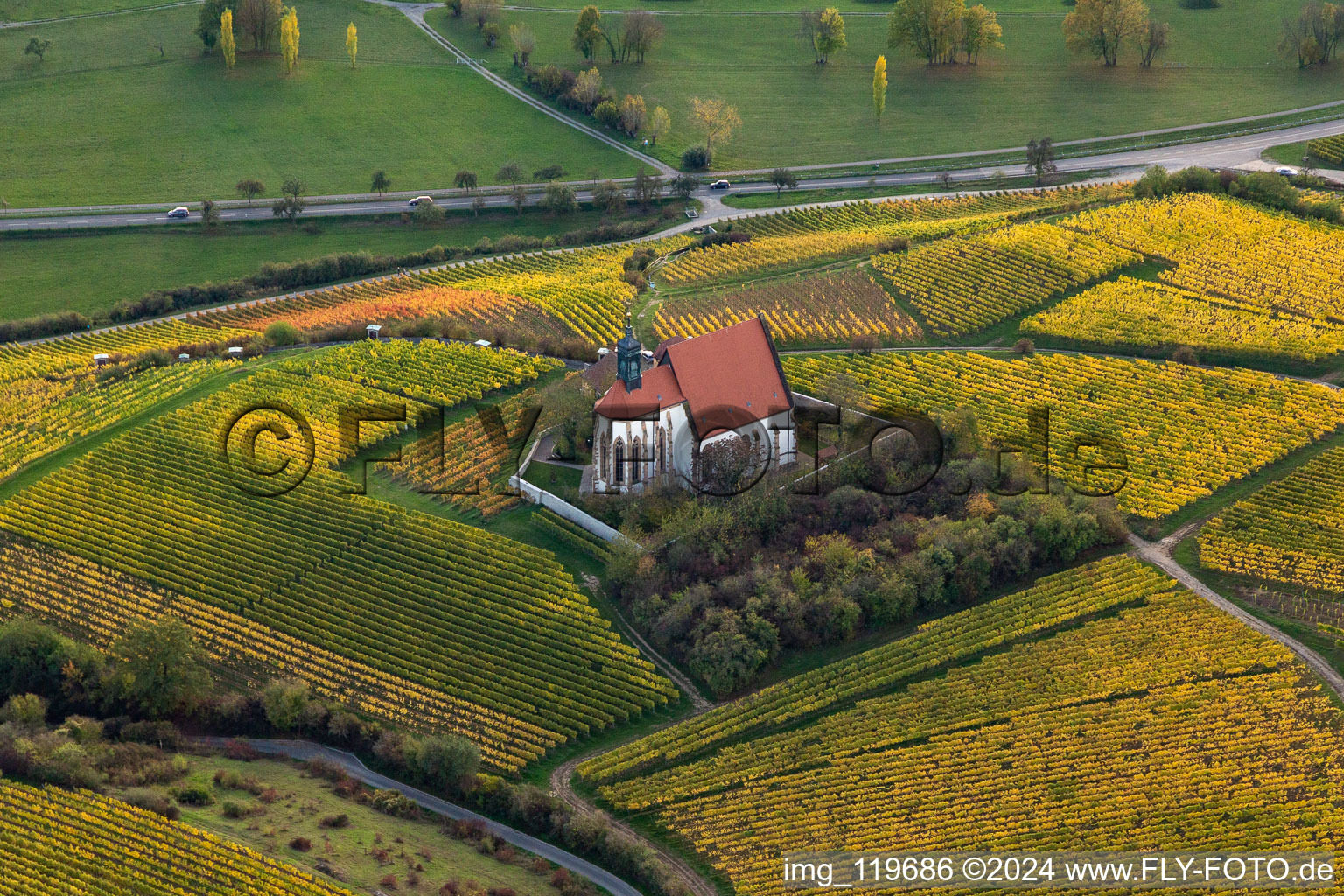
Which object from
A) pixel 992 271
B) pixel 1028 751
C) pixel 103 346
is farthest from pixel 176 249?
pixel 1028 751

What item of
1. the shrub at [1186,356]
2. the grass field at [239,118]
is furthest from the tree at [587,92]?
the shrub at [1186,356]

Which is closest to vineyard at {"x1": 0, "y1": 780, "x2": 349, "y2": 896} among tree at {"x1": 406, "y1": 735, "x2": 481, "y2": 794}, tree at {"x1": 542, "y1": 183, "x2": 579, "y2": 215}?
tree at {"x1": 406, "y1": 735, "x2": 481, "y2": 794}

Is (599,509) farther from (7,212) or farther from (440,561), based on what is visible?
(7,212)

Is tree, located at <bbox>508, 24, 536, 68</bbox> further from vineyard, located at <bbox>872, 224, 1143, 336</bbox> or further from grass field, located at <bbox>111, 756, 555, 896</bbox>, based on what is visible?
grass field, located at <bbox>111, 756, 555, 896</bbox>

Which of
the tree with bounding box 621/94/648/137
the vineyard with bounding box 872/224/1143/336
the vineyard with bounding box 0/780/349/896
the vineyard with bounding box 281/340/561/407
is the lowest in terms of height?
the vineyard with bounding box 0/780/349/896

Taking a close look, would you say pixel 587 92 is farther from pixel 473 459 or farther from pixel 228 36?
pixel 473 459

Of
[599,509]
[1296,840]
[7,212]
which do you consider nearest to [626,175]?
[7,212]
